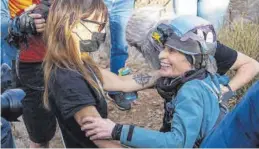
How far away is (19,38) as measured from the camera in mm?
2975

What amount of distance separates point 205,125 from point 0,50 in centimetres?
162

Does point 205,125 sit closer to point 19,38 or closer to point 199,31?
point 199,31

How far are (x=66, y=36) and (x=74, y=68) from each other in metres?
0.16

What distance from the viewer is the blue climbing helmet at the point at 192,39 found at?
2.34 meters

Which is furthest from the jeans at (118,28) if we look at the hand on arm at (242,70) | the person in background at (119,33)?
the hand on arm at (242,70)

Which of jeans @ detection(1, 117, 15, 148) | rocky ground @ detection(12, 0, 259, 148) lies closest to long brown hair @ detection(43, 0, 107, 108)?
jeans @ detection(1, 117, 15, 148)

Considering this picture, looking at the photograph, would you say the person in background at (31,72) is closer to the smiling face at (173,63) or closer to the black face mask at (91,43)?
the black face mask at (91,43)

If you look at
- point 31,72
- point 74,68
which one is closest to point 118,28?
point 31,72

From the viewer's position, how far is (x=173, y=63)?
2.36 metres

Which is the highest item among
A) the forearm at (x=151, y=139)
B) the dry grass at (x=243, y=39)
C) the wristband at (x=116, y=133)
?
the wristband at (x=116, y=133)

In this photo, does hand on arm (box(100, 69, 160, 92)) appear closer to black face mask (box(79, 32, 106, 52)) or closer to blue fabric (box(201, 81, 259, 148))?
black face mask (box(79, 32, 106, 52))

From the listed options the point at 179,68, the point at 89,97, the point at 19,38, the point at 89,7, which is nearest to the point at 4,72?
the point at 89,97

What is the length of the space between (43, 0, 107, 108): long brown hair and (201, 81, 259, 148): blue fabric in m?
0.73

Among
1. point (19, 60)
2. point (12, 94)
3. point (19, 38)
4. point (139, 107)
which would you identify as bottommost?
point (139, 107)
